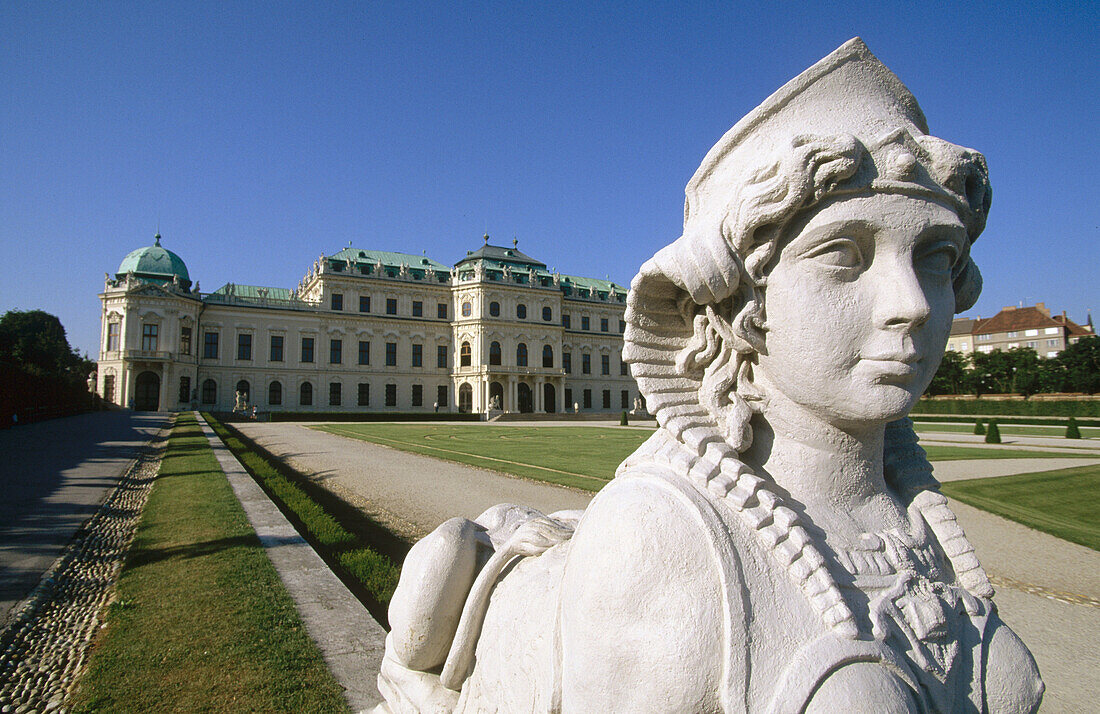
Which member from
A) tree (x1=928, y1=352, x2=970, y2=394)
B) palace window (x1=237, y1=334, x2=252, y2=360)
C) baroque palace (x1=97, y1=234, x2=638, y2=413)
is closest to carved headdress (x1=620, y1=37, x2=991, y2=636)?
baroque palace (x1=97, y1=234, x2=638, y2=413)

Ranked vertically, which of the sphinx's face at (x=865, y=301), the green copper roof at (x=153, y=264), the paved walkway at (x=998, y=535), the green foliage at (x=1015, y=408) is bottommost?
the paved walkway at (x=998, y=535)

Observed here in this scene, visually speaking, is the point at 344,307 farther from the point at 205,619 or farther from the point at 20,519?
the point at 205,619

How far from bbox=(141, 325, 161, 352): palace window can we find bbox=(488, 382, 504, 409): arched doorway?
75.7 ft

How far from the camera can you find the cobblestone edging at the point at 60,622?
2.96 meters

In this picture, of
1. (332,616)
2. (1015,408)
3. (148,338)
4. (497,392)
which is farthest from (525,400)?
(332,616)

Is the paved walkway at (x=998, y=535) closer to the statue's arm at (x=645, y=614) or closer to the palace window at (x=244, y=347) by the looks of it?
the statue's arm at (x=645, y=614)

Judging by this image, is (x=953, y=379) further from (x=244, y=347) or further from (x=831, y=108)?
(x=831, y=108)

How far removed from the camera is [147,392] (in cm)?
4003

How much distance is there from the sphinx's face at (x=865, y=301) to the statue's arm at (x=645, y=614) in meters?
0.45

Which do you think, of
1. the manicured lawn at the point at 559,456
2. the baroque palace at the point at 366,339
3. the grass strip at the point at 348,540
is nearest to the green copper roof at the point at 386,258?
the baroque palace at the point at 366,339

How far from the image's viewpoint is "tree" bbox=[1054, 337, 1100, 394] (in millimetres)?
44312

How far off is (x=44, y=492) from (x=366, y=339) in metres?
39.8

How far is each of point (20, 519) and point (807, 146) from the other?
27.9 feet

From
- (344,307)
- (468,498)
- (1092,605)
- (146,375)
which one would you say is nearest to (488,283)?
(344,307)
